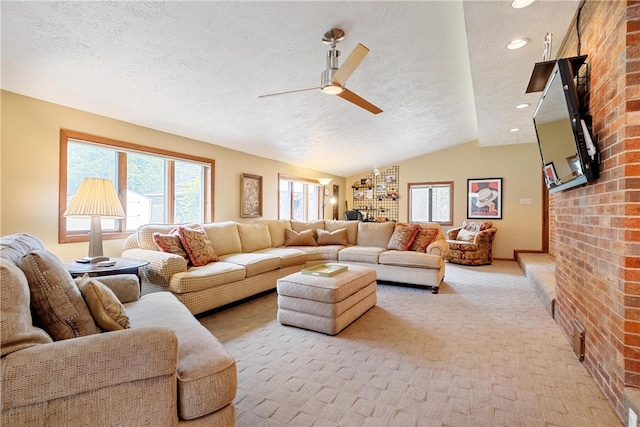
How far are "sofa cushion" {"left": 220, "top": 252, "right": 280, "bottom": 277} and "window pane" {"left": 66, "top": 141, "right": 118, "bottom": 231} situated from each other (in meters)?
1.47

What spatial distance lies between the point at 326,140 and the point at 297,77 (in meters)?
2.34

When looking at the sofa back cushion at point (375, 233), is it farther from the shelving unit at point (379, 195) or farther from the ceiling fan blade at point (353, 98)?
the shelving unit at point (379, 195)

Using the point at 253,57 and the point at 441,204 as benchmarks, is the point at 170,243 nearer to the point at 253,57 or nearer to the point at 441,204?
the point at 253,57

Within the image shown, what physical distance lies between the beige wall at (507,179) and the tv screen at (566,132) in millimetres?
4971

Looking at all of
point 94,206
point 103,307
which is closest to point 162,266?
point 94,206

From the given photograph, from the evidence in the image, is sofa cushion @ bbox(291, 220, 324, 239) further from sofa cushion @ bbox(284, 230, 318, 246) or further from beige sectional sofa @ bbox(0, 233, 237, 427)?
beige sectional sofa @ bbox(0, 233, 237, 427)

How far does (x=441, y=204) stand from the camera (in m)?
7.64

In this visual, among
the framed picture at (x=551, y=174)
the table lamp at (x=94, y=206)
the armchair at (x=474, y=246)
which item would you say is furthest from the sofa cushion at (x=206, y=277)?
the armchair at (x=474, y=246)

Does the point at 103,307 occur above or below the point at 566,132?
below

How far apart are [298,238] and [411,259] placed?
6.52ft

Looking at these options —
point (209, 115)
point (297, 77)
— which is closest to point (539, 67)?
point (297, 77)

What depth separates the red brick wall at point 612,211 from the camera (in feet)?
4.93

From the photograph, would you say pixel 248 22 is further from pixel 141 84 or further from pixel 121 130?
pixel 121 130

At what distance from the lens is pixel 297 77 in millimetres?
3160
